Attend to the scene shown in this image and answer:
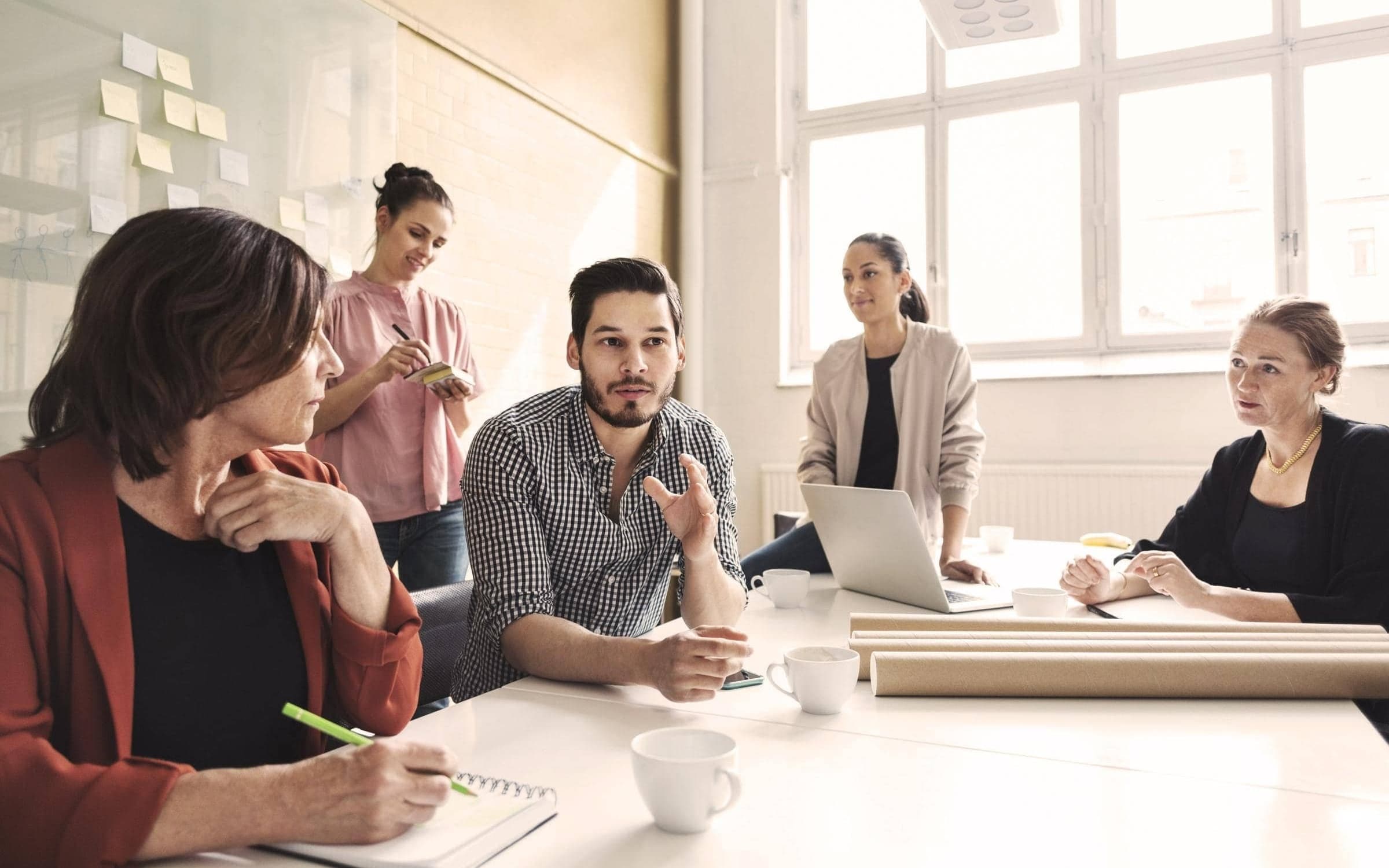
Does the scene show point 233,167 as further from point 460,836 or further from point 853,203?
point 853,203

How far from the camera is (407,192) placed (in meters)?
2.64

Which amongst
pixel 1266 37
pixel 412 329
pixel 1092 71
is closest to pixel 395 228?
pixel 412 329

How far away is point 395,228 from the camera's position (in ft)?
8.70

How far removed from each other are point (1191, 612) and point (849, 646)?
0.78 meters

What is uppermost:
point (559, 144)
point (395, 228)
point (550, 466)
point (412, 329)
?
point (559, 144)

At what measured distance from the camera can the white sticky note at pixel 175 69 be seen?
2.63m

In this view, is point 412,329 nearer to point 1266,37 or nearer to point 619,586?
point 619,586

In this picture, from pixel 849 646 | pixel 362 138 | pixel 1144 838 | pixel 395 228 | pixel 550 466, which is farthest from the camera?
pixel 362 138

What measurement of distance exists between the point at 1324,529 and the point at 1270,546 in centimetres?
13

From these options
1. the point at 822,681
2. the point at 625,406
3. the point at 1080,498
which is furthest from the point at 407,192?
the point at 1080,498

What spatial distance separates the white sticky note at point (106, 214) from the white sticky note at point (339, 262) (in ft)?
2.31

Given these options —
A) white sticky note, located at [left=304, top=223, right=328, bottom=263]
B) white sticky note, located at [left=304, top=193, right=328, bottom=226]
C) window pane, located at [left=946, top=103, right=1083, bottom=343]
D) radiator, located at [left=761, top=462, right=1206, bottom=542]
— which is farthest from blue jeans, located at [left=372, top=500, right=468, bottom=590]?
window pane, located at [left=946, top=103, right=1083, bottom=343]

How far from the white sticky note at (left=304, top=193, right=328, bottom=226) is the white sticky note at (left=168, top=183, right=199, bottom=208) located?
412mm

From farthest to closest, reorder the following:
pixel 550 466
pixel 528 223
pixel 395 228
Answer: pixel 528 223
pixel 395 228
pixel 550 466
